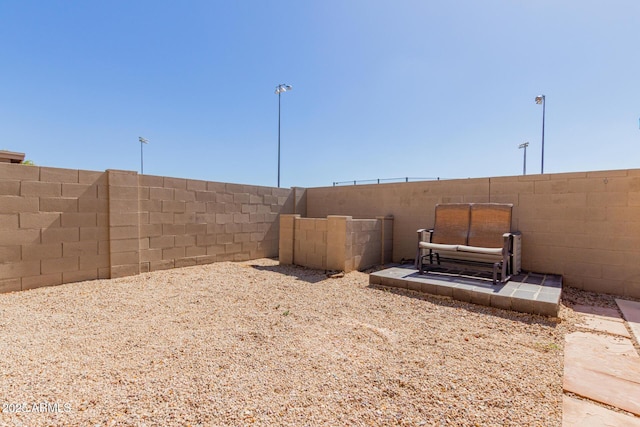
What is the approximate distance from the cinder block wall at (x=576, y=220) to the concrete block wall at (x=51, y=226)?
6.20 metres

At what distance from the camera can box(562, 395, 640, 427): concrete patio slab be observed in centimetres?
143

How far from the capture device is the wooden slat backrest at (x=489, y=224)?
4234 millimetres

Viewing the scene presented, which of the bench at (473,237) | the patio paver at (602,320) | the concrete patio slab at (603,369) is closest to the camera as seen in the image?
the concrete patio slab at (603,369)

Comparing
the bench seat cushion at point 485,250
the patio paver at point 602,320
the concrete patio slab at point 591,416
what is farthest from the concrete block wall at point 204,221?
the patio paver at point 602,320

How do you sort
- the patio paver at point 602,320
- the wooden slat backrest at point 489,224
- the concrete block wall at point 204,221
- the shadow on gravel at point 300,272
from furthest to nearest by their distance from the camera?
1. the concrete block wall at point 204,221
2. the shadow on gravel at point 300,272
3. the wooden slat backrest at point 489,224
4. the patio paver at point 602,320

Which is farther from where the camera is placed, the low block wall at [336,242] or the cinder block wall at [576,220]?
the low block wall at [336,242]

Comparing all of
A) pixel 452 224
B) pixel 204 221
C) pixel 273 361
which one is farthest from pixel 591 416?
pixel 204 221

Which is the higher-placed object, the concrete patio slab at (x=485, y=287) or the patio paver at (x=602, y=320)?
the concrete patio slab at (x=485, y=287)

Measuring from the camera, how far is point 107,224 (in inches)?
176

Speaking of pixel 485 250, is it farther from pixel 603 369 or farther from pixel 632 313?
pixel 603 369

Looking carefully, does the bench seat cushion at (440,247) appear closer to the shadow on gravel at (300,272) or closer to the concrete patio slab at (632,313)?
the shadow on gravel at (300,272)

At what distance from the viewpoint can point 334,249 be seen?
5098 mm

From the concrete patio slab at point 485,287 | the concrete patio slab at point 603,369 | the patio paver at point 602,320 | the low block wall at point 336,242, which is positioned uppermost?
the low block wall at point 336,242

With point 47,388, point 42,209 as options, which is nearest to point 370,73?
point 42,209
